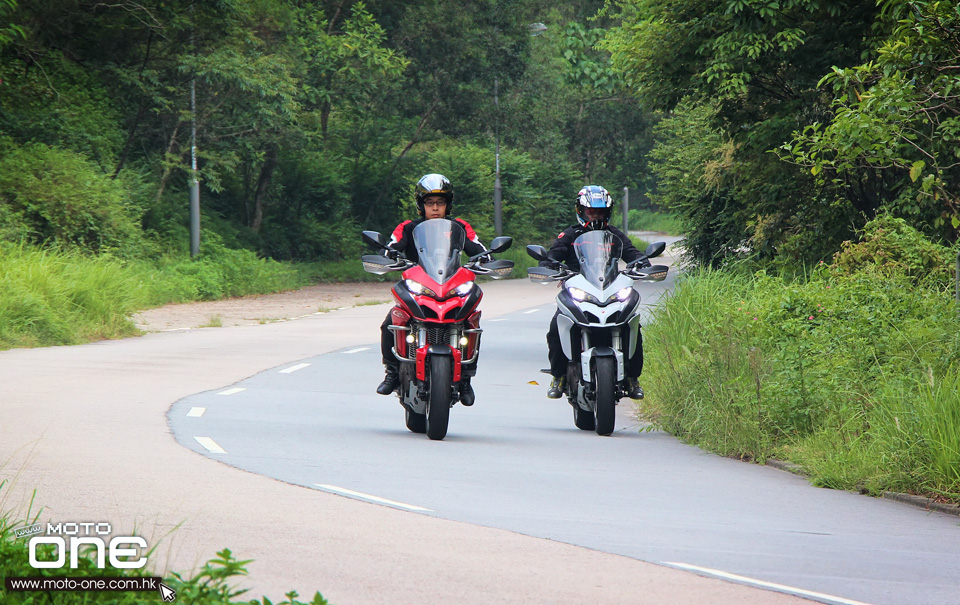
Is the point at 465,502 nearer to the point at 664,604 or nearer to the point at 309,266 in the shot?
the point at 664,604

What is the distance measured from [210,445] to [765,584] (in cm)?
517

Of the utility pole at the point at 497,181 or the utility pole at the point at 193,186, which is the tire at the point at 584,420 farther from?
the utility pole at the point at 497,181

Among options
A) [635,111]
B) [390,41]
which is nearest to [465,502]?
[390,41]

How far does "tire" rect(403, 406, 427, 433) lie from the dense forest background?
3926 mm

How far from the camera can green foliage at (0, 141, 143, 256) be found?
26.1m

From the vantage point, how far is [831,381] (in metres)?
9.55

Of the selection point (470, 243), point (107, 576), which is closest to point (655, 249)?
point (470, 243)

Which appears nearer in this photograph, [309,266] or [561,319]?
[561,319]

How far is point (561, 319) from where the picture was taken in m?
10.6

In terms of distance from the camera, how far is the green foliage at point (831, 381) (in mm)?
8125

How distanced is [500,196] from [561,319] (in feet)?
118

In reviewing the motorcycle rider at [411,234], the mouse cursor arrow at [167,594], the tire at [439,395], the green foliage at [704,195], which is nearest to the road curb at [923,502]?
the tire at [439,395]

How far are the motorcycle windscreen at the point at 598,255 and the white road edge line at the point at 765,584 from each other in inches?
186

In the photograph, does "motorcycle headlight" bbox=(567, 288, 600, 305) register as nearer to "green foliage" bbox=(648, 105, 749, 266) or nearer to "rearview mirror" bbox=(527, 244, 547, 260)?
"rearview mirror" bbox=(527, 244, 547, 260)
